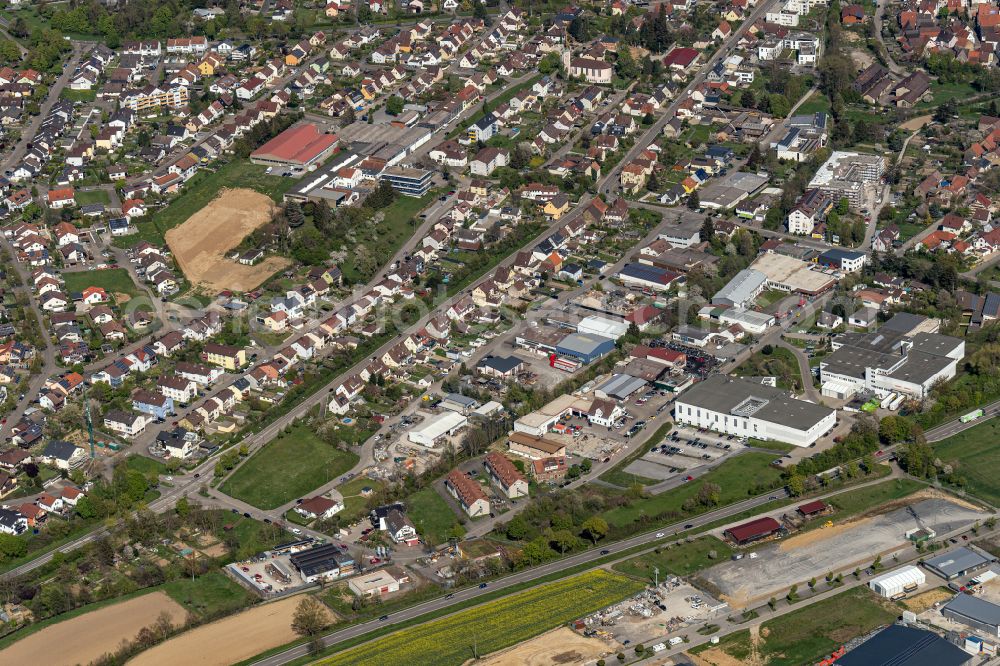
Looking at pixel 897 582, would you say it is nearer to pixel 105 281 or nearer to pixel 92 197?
pixel 105 281

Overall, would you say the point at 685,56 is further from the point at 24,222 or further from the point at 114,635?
the point at 114,635

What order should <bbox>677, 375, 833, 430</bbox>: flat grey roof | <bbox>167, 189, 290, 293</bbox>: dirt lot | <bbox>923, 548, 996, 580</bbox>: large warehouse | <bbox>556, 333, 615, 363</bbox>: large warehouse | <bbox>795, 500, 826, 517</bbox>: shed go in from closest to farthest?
<bbox>923, 548, 996, 580</bbox>: large warehouse → <bbox>795, 500, 826, 517</bbox>: shed → <bbox>677, 375, 833, 430</bbox>: flat grey roof → <bbox>556, 333, 615, 363</bbox>: large warehouse → <bbox>167, 189, 290, 293</bbox>: dirt lot

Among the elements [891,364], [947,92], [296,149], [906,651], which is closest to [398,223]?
[296,149]

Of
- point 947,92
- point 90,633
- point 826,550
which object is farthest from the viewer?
point 947,92

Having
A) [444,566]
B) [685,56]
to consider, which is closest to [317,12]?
[685,56]

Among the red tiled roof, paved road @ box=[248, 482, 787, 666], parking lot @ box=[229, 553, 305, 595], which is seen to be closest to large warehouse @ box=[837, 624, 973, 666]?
paved road @ box=[248, 482, 787, 666]

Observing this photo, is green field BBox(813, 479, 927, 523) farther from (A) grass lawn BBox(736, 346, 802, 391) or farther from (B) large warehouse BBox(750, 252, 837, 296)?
(B) large warehouse BBox(750, 252, 837, 296)

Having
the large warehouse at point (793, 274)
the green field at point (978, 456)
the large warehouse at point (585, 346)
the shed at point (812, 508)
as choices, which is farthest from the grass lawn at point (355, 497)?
the large warehouse at point (793, 274)
